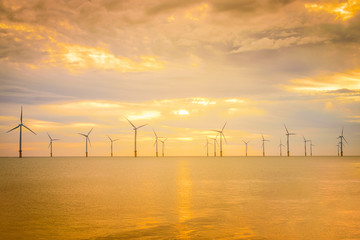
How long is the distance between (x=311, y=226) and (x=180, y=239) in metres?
9.27

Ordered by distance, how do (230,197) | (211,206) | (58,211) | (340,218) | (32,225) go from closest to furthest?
(32,225)
(340,218)
(58,211)
(211,206)
(230,197)

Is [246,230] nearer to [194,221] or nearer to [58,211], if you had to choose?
[194,221]

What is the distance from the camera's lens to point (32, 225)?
2364 centimetres

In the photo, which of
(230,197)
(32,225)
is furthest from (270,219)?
(32,225)

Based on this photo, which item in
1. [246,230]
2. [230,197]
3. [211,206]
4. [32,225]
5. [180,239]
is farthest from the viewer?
[230,197]

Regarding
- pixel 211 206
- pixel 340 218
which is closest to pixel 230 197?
pixel 211 206

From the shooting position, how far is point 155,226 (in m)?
22.8

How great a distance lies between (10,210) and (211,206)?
17.9 m

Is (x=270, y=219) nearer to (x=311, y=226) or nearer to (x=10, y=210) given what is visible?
(x=311, y=226)

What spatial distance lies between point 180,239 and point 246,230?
4757 millimetres

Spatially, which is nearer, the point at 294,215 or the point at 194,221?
the point at 194,221

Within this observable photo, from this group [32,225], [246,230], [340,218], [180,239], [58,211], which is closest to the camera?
[180,239]

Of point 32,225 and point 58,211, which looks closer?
point 32,225

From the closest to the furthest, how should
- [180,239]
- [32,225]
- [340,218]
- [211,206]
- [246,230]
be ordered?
[180,239] < [246,230] < [32,225] < [340,218] < [211,206]
